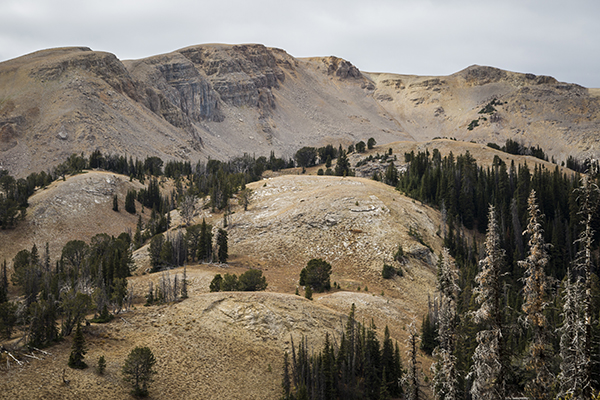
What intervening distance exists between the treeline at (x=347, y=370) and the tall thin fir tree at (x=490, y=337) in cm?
2030

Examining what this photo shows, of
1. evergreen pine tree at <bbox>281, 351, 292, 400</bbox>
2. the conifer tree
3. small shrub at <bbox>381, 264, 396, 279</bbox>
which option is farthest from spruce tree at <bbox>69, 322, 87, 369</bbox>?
small shrub at <bbox>381, 264, 396, 279</bbox>

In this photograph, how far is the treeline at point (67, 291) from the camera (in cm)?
3856

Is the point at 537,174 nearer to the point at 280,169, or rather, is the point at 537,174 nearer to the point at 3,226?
the point at 280,169

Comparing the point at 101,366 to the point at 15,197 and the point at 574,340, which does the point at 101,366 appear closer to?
the point at 574,340

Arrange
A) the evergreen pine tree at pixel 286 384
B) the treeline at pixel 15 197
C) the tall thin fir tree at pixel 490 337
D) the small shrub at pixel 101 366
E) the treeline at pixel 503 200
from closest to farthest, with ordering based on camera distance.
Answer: the tall thin fir tree at pixel 490 337 → the small shrub at pixel 101 366 → the evergreen pine tree at pixel 286 384 → the treeline at pixel 503 200 → the treeline at pixel 15 197

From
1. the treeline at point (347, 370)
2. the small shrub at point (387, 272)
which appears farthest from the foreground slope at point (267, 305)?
the treeline at point (347, 370)

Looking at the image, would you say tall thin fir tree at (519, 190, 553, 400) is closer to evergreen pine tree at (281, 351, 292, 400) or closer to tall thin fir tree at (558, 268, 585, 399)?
tall thin fir tree at (558, 268, 585, 399)

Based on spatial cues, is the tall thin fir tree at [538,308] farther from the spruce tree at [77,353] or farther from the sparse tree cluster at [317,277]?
the sparse tree cluster at [317,277]

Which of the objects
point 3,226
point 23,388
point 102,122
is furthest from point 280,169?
point 23,388

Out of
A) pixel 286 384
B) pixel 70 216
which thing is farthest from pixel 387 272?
pixel 70 216

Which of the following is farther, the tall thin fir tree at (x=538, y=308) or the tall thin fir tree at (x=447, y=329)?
the tall thin fir tree at (x=447, y=329)

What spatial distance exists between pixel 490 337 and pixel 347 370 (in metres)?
25.6

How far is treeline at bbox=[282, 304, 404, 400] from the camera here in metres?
39.1

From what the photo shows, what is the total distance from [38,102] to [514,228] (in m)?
179
